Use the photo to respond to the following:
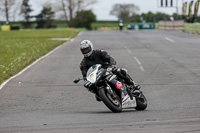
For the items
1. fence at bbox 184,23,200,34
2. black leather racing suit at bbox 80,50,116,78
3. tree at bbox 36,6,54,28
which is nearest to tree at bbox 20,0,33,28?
tree at bbox 36,6,54,28

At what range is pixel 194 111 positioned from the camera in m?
9.25

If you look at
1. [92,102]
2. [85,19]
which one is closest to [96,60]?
[92,102]

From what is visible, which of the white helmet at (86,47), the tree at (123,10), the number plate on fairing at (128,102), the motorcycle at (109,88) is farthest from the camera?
the tree at (123,10)

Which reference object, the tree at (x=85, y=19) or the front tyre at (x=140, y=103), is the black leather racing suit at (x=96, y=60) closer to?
the front tyre at (x=140, y=103)

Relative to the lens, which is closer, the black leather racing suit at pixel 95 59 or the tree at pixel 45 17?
the black leather racing suit at pixel 95 59

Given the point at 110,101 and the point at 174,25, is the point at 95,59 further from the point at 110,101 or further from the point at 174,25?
the point at 174,25

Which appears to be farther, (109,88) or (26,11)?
(26,11)

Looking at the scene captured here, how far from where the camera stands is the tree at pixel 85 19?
99.4 meters

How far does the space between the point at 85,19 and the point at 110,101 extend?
90.6 m

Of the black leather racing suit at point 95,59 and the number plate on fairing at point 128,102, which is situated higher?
the black leather racing suit at point 95,59

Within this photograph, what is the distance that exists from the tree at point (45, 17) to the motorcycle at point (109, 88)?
3901 inches

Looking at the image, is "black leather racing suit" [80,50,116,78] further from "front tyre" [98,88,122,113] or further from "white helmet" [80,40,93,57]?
"front tyre" [98,88,122,113]

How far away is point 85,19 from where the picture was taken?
9900cm

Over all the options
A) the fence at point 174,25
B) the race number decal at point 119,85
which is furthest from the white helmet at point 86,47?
the fence at point 174,25
